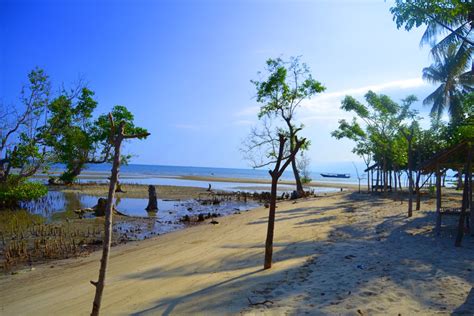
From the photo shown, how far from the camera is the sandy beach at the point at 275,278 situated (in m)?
5.54

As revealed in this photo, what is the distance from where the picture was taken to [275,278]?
22.4ft

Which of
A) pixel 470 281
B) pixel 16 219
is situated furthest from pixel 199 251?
pixel 16 219

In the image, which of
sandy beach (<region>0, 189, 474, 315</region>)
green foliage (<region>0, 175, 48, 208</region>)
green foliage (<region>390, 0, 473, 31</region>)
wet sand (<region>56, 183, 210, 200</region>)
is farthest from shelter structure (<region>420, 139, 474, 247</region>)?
wet sand (<region>56, 183, 210, 200</region>)

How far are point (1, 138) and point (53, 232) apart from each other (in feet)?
35.0

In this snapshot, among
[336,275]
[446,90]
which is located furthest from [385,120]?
[336,275]

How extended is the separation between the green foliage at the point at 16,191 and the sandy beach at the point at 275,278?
13032mm

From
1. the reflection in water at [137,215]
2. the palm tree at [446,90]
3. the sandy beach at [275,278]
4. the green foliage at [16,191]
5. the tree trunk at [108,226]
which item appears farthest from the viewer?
the palm tree at [446,90]

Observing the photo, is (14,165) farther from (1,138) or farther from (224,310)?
(224,310)

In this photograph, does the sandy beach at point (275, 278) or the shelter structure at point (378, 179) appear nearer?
the sandy beach at point (275, 278)

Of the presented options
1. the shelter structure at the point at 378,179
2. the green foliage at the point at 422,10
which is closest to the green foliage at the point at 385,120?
the shelter structure at the point at 378,179

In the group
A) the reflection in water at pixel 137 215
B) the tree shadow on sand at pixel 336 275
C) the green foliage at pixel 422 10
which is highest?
the green foliage at pixel 422 10

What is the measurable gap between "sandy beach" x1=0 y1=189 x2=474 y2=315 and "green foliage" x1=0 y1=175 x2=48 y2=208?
13.0m

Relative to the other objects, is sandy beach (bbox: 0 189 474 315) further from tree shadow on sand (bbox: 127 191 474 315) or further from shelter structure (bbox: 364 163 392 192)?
shelter structure (bbox: 364 163 392 192)

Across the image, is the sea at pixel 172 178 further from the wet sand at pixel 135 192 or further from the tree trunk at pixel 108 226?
the tree trunk at pixel 108 226
